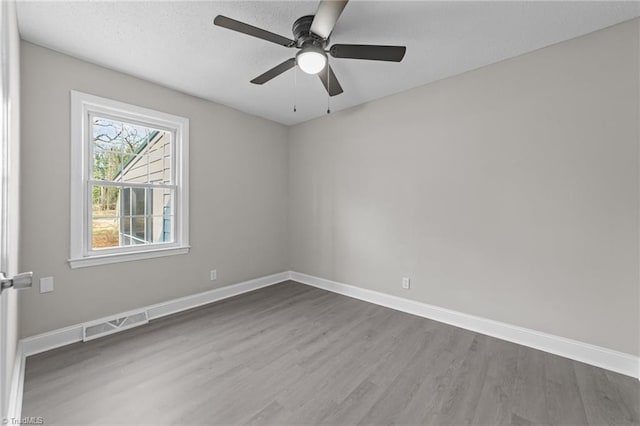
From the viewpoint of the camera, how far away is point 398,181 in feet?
10.9

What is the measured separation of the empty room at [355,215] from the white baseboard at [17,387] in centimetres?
4

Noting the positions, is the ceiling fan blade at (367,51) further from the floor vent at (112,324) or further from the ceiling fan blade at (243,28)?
the floor vent at (112,324)

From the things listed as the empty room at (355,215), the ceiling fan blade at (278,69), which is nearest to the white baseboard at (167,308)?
the empty room at (355,215)

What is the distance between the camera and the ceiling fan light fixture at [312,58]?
6.33ft

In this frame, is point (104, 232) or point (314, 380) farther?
point (104, 232)

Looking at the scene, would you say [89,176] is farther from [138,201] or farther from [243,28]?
[243,28]

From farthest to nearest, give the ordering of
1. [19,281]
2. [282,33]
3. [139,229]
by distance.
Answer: [139,229] → [282,33] → [19,281]

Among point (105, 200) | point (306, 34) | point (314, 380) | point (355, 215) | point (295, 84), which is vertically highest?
point (295, 84)

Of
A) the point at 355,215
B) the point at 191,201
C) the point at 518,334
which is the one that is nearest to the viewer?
the point at 518,334

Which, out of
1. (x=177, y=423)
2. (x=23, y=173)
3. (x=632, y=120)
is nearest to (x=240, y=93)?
(x=23, y=173)

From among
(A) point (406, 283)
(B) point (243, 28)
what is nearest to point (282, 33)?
(B) point (243, 28)

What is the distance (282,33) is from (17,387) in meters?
3.14

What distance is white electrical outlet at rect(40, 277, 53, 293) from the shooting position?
236cm

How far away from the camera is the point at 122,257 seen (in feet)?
9.27
